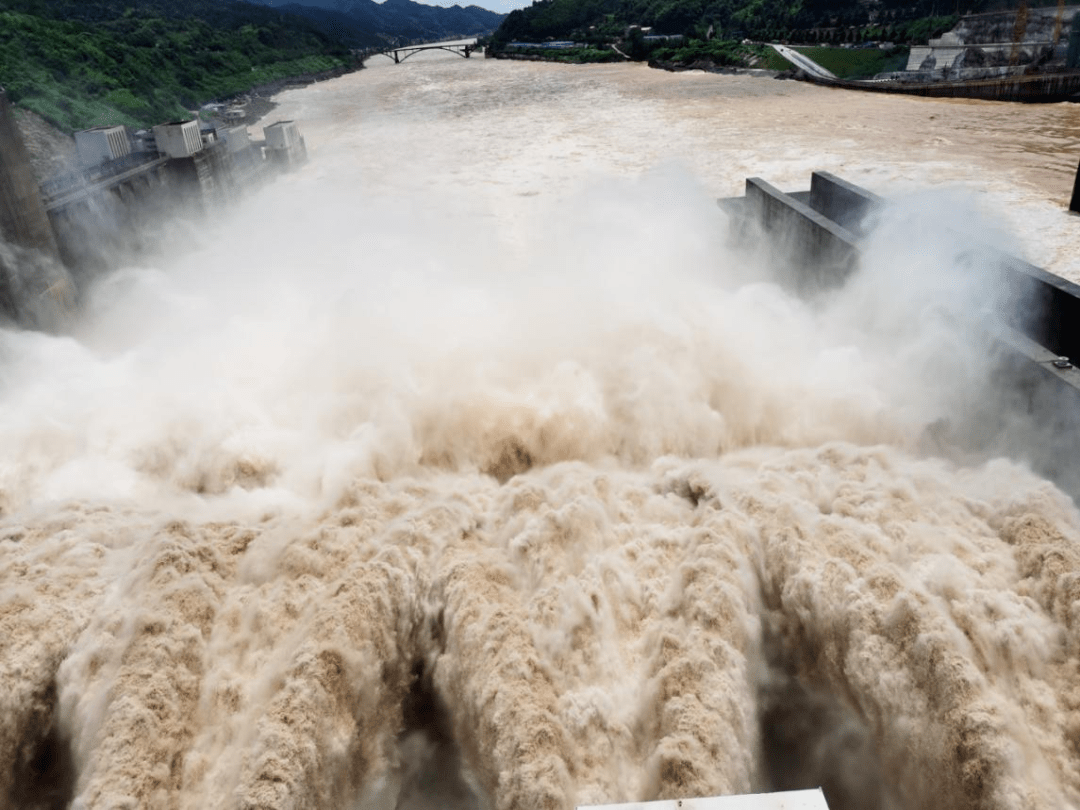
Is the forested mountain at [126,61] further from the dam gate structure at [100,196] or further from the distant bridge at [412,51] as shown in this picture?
the dam gate structure at [100,196]

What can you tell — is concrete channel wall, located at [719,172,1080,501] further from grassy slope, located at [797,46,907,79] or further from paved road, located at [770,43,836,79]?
grassy slope, located at [797,46,907,79]

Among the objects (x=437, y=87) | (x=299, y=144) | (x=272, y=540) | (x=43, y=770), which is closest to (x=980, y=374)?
(x=272, y=540)

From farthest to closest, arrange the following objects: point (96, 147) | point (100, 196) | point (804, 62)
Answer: point (804, 62) < point (96, 147) < point (100, 196)

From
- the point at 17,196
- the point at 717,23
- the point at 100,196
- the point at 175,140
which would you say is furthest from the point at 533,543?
the point at 717,23

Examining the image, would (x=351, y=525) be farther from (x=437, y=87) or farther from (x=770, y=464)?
(x=437, y=87)

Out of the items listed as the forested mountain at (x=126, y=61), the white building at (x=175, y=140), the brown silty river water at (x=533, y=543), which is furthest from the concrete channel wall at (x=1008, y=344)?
the forested mountain at (x=126, y=61)

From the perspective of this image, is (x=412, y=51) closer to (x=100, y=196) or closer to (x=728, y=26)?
(x=728, y=26)

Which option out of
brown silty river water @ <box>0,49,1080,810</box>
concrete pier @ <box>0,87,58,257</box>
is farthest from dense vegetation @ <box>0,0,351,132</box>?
brown silty river water @ <box>0,49,1080,810</box>

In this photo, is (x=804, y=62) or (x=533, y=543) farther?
(x=804, y=62)

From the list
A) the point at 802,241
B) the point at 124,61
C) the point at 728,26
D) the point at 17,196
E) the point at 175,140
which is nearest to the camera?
the point at 17,196
